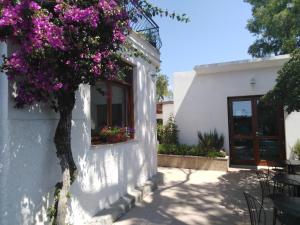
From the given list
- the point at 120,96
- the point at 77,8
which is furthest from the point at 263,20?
the point at 77,8

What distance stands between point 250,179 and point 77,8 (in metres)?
7.38

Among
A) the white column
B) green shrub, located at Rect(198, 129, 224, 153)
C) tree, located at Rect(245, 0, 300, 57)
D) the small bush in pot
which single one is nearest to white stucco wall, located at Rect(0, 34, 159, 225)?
the white column

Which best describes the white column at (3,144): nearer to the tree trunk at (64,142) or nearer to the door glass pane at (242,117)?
the tree trunk at (64,142)

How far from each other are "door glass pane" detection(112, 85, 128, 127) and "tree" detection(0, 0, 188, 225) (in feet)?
8.52

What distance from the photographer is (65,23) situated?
3.30m

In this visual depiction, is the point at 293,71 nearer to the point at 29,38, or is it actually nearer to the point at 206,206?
the point at 206,206

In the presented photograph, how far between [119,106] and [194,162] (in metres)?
4.74

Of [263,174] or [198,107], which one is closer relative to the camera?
[263,174]

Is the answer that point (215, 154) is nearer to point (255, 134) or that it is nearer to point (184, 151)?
point (184, 151)

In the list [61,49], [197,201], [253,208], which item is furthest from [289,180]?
[61,49]

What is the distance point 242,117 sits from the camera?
35.8ft

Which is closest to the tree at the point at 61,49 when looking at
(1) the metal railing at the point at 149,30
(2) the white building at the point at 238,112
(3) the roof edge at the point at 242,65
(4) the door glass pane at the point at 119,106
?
(4) the door glass pane at the point at 119,106

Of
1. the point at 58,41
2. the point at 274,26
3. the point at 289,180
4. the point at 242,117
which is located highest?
the point at 274,26

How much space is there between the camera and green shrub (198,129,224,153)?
10844mm
